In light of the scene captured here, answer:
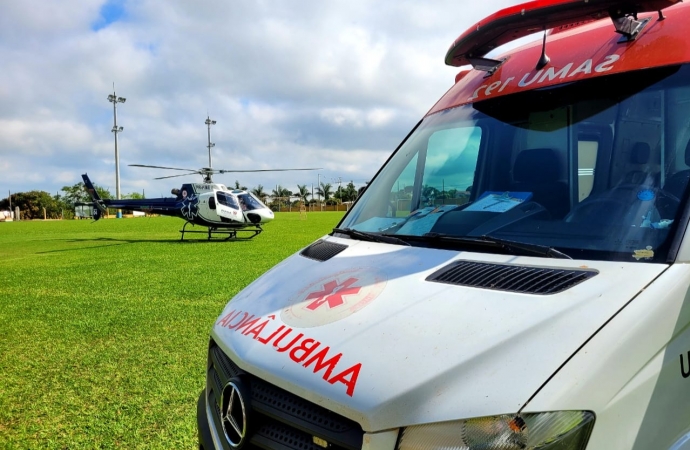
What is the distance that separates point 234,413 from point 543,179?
1795 mm

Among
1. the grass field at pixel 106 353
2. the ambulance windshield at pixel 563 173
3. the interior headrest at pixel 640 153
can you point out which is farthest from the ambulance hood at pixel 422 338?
the grass field at pixel 106 353

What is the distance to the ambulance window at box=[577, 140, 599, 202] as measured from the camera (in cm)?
233

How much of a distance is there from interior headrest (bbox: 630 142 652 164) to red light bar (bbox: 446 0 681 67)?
0.59m

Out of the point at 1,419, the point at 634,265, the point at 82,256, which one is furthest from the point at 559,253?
the point at 82,256

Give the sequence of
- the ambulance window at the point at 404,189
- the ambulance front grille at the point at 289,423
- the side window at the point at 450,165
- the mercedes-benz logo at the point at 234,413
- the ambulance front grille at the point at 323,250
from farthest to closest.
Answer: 1. the ambulance window at the point at 404,189
2. the side window at the point at 450,165
3. the ambulance front grille at the point at 323,250
4. the mercedes-benz logo at the point at 234,413
5. the ambulance front grille at the point at 289,423

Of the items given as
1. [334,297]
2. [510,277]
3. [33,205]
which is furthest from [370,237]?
[33,205]

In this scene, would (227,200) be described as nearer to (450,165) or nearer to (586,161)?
(450,165)

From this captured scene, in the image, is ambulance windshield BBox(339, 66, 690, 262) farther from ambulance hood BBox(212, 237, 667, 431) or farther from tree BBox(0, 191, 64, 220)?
tree BBox(0, 191, 64, 220)

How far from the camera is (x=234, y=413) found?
6.42 feet

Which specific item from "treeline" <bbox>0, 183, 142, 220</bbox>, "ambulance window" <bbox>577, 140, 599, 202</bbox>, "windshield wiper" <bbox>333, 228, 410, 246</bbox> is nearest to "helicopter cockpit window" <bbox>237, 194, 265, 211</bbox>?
"windshield wiper" <bbox>333, 228, 410, 246</bbox>

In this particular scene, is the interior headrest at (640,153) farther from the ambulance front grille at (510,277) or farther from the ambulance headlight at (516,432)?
the ambulance headlight at (516,432)

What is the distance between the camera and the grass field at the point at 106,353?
3.83 m

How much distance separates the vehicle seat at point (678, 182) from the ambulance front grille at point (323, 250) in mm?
1489

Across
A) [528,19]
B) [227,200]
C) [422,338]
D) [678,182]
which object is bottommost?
[422,338]
